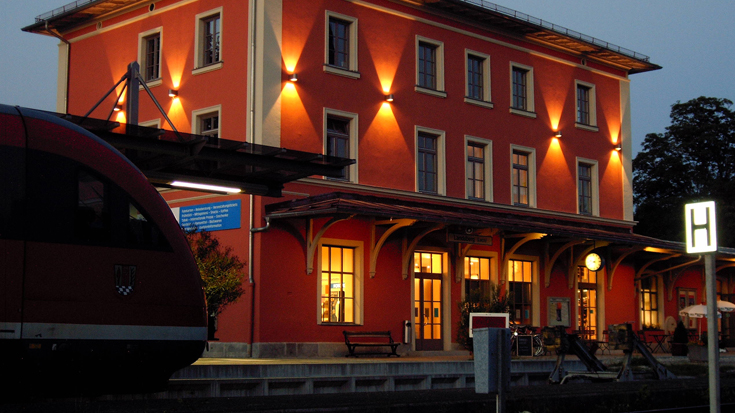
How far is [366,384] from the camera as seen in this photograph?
1380cm

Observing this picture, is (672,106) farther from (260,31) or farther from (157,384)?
(157,384)

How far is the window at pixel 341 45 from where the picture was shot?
23641 millimetres

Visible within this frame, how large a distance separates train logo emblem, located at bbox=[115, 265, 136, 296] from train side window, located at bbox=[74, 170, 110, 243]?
0.34 metres

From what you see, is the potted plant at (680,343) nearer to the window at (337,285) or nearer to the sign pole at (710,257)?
the window at (337,285)

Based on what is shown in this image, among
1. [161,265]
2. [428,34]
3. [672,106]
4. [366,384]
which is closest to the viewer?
[161,265]

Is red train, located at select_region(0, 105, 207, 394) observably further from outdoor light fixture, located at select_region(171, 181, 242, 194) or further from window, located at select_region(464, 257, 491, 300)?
window, located at select_region(464, 257, 491, 300)

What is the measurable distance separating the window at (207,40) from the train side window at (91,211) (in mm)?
13934

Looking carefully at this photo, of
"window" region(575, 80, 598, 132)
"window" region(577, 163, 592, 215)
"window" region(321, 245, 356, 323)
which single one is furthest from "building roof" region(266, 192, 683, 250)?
"window" region(575, 80, 598, 132)

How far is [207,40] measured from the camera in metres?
23.9

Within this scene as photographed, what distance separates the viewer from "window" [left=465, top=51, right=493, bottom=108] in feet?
89.2

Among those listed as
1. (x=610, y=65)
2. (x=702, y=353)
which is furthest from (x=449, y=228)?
(x=610, y=65)

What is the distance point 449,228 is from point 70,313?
1567 centimetres

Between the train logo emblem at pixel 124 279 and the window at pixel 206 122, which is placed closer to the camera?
the train logo emblem at pixel 124 279

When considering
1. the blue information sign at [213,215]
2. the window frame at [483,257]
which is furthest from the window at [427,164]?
the blue information sign at [213,215]
